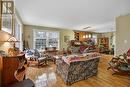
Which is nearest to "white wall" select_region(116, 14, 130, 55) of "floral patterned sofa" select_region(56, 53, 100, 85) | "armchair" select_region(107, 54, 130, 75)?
"armchair" select_region(107, 54, 130, 75)

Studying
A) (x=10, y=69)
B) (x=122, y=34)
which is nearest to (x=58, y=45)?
(x=122, y=34)

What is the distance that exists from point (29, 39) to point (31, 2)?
465 cm

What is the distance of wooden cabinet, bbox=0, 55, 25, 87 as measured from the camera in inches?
74.8

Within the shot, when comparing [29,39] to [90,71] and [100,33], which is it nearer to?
[90,71]

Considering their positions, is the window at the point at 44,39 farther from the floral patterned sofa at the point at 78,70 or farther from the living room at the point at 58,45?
the floral patterned sofa at the point at 78,70

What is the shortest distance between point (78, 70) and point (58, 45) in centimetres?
600

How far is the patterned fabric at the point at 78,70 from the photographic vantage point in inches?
120

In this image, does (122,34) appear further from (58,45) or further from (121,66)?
(58,45)

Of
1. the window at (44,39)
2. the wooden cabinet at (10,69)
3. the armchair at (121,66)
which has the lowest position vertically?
the armchair at (121,66)

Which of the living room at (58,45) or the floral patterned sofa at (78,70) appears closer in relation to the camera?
the living room at (58,45)

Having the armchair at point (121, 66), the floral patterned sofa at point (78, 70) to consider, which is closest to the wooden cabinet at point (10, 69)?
the floral patterned sofa at point (78, 70)

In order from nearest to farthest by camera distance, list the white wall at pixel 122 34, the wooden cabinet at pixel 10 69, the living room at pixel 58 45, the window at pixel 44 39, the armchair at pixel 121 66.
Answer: the wooden cabinet at pixel 10 69 < the living room at pixel 58 45 < the armchair at pixel 121 66 < the white wall at pixel 122 34 < the window at pixel 44 39

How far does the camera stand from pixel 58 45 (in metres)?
9.10

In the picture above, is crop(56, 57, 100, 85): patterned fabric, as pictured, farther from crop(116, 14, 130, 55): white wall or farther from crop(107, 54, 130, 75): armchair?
crop(116, 14, 130, 55): white wall
